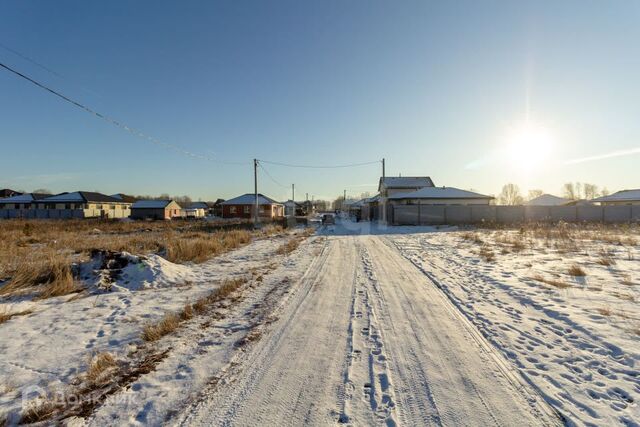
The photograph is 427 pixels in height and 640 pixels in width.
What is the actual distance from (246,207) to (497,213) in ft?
147

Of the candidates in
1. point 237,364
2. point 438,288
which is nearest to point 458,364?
point 237,364

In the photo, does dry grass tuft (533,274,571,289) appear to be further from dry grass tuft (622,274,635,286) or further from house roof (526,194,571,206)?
house roof (526,194,571,206)

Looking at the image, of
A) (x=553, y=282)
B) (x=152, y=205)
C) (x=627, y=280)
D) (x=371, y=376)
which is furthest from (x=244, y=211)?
(x=371, y=376)

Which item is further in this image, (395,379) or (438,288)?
(438,288)

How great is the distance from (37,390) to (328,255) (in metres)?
10.1

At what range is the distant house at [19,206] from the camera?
59.0m

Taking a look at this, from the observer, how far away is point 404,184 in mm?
50344

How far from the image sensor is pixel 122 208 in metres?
71.9

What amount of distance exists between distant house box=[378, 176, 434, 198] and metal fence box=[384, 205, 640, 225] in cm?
1794

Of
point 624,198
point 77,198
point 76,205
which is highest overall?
point 77,198

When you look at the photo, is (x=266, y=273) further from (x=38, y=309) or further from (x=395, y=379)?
(x=395, y=379)

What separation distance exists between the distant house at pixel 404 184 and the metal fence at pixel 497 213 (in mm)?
17938

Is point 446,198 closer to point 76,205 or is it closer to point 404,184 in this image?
point 404,184

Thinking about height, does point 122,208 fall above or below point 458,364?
above
